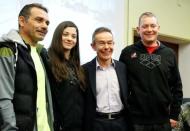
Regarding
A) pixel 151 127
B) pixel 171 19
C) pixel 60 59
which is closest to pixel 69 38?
pixel 60 59

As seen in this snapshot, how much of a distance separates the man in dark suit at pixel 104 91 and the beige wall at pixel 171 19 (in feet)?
7.23

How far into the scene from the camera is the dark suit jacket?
8.06ft

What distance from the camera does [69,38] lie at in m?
2.43

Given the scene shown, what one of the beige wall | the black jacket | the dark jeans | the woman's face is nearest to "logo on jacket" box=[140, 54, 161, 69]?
the black jacket

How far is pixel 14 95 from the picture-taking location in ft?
6.64

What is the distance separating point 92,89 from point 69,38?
411mm

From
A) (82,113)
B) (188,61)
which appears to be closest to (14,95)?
(82,113)

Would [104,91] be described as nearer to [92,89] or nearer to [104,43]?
[92,89]

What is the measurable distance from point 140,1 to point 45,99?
3082 millimetres

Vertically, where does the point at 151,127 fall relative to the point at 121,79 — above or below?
below

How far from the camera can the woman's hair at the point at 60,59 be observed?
236cm

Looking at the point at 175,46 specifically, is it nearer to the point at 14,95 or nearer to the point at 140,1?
the point at 140,1

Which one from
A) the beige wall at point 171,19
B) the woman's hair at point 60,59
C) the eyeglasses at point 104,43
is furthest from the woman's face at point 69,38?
the beige wall at point 171,19

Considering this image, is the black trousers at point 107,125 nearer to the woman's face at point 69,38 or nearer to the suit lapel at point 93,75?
the suit lapel at point 93,75
